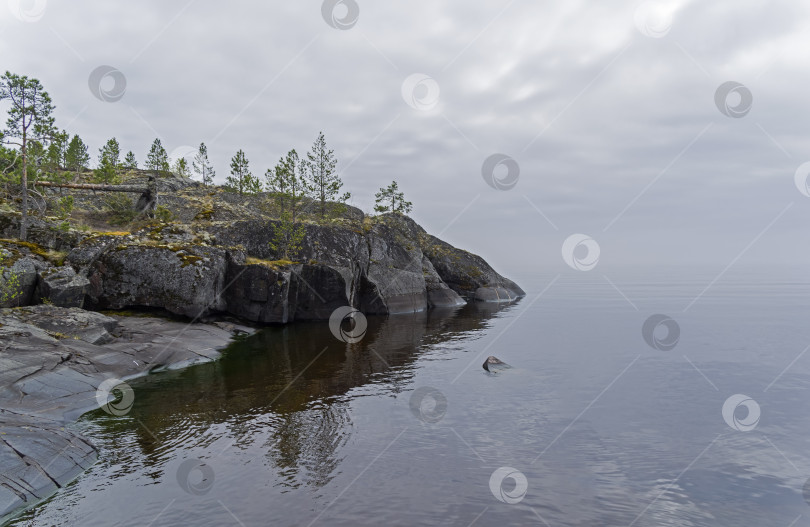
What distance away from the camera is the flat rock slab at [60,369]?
13.2 metres

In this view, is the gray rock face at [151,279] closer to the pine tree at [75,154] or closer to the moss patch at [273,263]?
the moss patch at [273,263]

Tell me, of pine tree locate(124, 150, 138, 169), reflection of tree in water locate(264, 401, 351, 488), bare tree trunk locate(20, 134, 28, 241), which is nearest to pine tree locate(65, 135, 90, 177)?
pine tree locate(124, 150, 138, 169)

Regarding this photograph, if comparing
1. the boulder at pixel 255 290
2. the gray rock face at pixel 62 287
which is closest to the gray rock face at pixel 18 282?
the gray rock face at pixel 62 287

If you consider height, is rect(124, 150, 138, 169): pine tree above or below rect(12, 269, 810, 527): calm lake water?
above

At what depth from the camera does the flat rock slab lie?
1316 centimetres

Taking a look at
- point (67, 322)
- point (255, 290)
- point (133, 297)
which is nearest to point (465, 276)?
point (255, 290)

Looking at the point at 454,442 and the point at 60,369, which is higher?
the point at 454,442

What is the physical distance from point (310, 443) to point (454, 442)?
18.7 ft

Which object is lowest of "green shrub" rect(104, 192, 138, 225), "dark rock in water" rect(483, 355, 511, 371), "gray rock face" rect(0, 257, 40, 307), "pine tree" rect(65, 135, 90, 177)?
"gray rock face" rect(0, 257, 40, 307)

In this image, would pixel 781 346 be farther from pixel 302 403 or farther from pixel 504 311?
pixel 302 403

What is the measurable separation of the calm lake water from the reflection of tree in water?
3.5 inches

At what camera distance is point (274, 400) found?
866 inches

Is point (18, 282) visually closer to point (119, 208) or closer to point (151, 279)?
point (151, 279)

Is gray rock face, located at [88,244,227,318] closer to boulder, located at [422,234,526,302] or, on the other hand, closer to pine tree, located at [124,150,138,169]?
boulder, located at [422,234,526,302]
